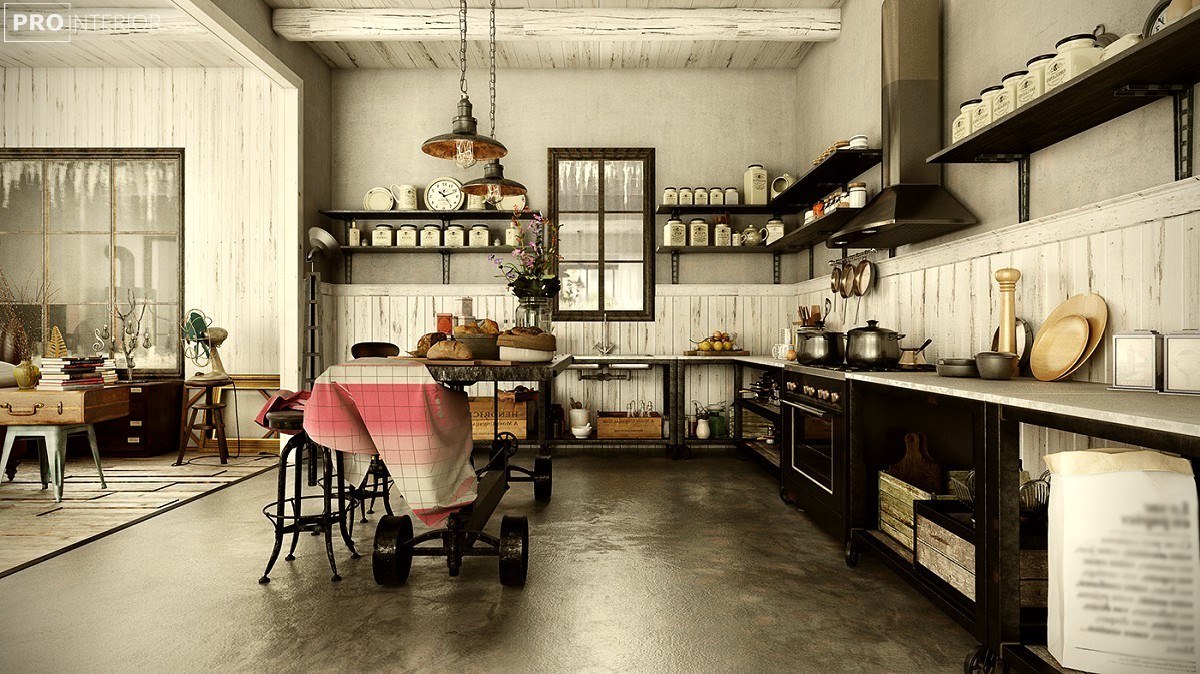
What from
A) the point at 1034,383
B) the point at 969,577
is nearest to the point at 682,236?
the point at 1034,383

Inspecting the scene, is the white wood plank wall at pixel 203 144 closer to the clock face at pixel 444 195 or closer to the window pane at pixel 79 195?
the window pane at pixel 79 195

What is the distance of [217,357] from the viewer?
19.5ft

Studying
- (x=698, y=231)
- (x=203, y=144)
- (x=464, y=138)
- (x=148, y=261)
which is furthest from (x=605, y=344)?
(x=148, y=261)

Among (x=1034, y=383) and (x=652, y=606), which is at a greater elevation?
(x=1034, y=383)

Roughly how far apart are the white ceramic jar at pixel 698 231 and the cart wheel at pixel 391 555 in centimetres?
445

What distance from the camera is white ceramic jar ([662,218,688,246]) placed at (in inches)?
252

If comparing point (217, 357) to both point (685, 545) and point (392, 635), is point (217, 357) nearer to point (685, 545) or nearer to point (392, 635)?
point (392, 635)

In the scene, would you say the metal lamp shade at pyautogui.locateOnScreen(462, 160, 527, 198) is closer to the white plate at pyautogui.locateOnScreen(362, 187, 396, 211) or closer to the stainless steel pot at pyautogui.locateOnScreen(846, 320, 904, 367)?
the stainless steel pot at pyautogui.locateOnScreen(846, 320, 904, 367)

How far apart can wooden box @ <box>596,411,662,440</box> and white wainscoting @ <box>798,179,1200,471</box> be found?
270 cm

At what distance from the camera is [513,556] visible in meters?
2.81

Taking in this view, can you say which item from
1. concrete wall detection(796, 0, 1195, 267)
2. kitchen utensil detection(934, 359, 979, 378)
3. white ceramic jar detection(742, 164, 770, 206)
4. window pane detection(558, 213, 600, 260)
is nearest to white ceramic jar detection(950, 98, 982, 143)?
concrete wall detection(796, 0, 1195, 267)

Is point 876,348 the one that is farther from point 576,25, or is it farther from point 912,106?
point 576,25

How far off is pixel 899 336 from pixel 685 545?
1.72m

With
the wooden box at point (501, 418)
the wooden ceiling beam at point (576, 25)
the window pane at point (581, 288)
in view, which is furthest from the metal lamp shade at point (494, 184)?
the window pane at point (581, 288)
